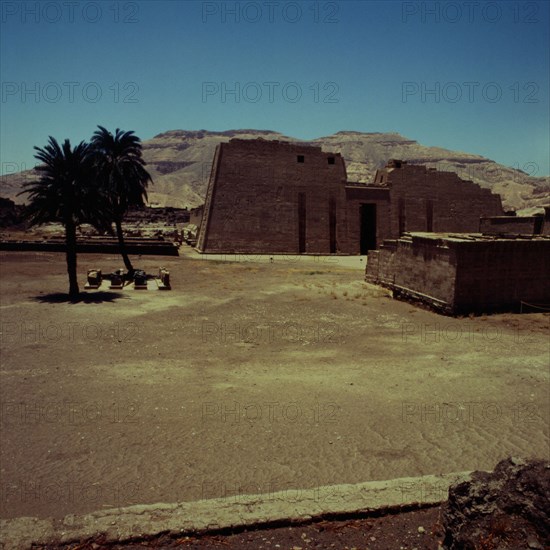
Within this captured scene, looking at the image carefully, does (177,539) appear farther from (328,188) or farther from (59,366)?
(328,188)

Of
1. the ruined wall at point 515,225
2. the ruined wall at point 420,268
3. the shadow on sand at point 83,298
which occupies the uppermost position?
the ruined wall at point 515,225

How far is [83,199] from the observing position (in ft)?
58.0

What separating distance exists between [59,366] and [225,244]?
89.3ft

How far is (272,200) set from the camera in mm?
37312

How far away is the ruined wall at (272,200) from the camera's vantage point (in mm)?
36812

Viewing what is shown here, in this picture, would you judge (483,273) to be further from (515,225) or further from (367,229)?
(367,229)

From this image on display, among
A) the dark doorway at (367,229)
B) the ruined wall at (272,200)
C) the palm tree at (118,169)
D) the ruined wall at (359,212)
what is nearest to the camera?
the palm tree at (118,169)

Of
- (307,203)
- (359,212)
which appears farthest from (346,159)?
(307,203)

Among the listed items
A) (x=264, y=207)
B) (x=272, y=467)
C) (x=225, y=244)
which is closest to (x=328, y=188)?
(x=264, y=207)

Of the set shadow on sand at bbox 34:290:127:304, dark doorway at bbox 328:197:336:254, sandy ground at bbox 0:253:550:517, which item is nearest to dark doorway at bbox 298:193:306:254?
A: dark doorway at bbox 328:197:336:254

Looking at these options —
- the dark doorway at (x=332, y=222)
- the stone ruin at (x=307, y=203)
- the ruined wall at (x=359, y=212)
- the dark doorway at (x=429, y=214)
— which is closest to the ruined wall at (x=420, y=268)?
the stone ruin at (x=307, y=203)

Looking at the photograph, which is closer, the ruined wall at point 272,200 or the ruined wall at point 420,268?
the ruined wall at point 420,268

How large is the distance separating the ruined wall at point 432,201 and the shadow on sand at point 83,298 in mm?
27912

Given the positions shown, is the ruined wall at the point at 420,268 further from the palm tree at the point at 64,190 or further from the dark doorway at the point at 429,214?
the dark doorway at the point at 429,214
